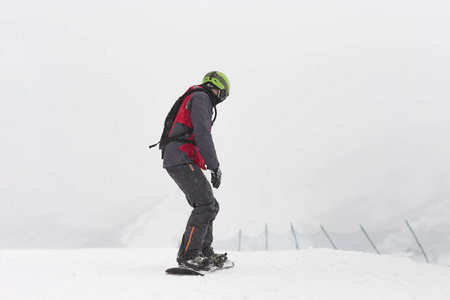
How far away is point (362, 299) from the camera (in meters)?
2.90

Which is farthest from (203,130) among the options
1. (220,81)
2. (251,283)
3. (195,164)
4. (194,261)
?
(251,283)

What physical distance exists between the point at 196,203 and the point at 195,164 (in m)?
0.46

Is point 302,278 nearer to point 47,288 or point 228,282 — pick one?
point 228,282

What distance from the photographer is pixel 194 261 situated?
12.9 ft

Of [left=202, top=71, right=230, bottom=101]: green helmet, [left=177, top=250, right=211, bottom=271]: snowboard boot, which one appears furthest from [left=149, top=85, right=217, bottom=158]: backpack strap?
[left=177, top=250, right=211, bottom=271]: snowboard boot

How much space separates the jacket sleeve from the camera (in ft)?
13.2

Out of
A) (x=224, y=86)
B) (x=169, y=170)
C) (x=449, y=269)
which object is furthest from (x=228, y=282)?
(x=449, y=269)

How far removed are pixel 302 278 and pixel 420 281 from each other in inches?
47.5

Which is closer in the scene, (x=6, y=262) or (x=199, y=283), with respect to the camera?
(x=199, y=283)

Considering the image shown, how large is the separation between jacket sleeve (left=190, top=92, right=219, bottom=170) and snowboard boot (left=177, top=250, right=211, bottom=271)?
3.24ft

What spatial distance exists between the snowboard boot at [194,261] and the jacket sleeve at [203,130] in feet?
3.24

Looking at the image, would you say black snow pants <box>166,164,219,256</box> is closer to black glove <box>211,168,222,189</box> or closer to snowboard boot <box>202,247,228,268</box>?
black glove <box>211,168,222,189</box>

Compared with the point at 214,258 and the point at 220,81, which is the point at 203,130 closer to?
the point at 220,81

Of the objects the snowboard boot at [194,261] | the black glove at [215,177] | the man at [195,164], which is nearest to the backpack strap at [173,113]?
the man at [195,164]
